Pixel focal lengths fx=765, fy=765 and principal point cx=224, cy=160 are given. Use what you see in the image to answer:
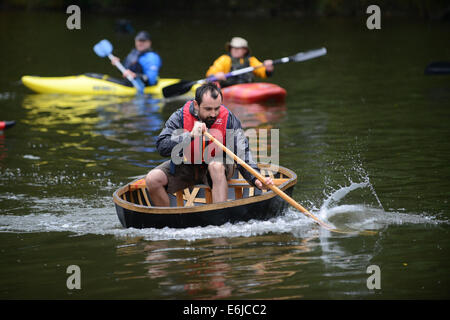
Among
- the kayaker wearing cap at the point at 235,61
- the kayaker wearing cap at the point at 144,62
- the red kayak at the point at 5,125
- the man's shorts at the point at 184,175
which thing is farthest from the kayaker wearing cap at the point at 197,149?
the kayaker wearing cap at the point at 144,62

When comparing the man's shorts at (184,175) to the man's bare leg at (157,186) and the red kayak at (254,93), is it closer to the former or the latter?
the man's bare leg at (157,186)

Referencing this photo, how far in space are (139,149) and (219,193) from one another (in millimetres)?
3299

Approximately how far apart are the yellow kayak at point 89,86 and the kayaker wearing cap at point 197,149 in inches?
276

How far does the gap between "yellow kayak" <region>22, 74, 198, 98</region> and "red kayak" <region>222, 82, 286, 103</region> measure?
93 centimetres

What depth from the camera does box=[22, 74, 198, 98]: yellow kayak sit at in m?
13.3

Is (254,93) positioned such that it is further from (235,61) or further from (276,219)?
(276,219)

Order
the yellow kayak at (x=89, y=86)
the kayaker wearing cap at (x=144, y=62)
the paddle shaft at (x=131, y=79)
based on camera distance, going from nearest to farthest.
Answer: the kayaker wearing cap at (x=144, y=62)
the paddle shaft at (x=131, y=79)
the yellow kayak at (x=89, y=86)

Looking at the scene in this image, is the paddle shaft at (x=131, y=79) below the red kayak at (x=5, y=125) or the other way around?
the other way around

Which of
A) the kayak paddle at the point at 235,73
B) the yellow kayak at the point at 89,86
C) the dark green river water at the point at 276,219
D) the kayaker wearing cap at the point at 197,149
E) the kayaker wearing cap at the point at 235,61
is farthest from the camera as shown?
the yellow kayak at the point at 89,86

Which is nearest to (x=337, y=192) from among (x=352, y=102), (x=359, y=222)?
(x=359, y=222)

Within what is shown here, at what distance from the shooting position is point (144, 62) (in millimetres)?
12812

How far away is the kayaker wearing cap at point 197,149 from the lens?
5.93m

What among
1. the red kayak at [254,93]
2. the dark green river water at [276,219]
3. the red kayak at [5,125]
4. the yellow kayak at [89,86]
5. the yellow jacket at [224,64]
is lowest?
the dark green river water at [276,219]
